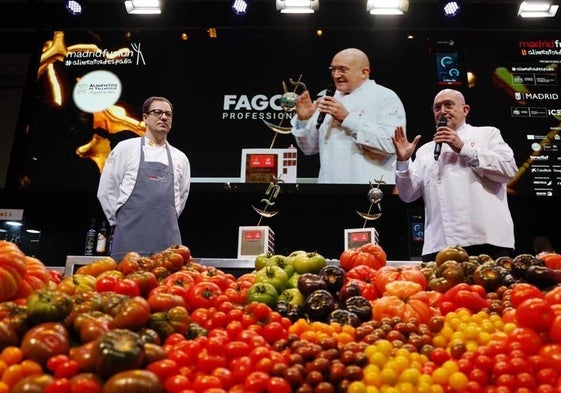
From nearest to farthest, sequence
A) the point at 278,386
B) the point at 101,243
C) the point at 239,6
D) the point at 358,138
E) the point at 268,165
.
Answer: the point at 278,386 → the point at 358,138 → the point at 268,165 → the point at 101,243 → the point at 239,6

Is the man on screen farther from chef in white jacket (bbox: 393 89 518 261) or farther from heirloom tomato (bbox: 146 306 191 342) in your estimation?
heirloom tomato (bbox: 146 306 191 342)

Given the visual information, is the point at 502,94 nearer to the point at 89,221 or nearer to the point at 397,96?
the point at 397,96

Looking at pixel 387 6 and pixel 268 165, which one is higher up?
pixel 387 6

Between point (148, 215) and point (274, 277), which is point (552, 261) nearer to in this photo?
point (274, 277)

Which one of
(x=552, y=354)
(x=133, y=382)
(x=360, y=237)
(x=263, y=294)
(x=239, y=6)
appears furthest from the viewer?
(x=239, y=6)

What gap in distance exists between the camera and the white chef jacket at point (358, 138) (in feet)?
20.3

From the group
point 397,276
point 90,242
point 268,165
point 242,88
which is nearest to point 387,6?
point 242,88

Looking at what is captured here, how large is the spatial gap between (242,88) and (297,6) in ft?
3.72

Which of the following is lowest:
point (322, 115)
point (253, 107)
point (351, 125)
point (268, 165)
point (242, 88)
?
point (268, 165)

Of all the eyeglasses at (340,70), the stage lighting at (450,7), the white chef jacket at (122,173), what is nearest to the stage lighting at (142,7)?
the eyeglasses at (340,70)

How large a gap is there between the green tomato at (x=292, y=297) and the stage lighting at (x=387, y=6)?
5.13 m

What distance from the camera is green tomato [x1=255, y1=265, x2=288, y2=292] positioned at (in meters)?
2.39

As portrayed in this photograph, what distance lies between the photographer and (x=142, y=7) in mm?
6898

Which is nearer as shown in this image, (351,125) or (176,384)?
(176,384)
